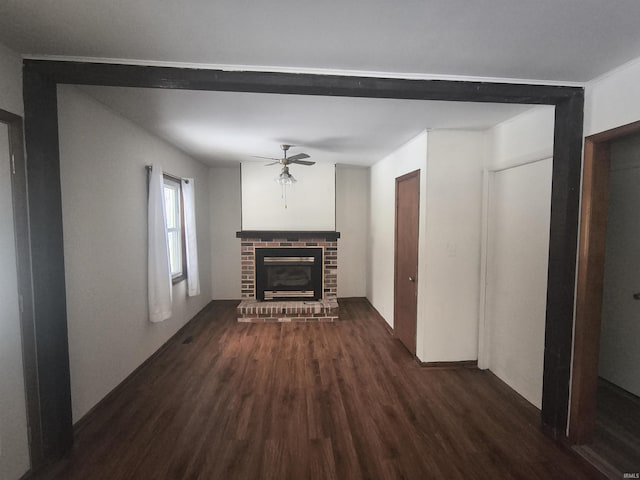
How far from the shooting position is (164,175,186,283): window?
3590mm

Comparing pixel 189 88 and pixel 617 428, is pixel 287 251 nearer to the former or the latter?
pixel 189 88

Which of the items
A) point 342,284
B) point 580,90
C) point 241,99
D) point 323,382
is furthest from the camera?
point 342,284

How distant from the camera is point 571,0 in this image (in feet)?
3.65

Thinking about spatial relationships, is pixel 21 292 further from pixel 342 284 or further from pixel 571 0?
pixel 342 284

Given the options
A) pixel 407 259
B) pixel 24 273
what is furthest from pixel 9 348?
pixel 407 259

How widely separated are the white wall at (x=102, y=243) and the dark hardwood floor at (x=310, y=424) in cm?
30

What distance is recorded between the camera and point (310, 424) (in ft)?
6.73

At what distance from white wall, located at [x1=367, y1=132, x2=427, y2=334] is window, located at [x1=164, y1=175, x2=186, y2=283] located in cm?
272

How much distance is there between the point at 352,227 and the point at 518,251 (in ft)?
9.61

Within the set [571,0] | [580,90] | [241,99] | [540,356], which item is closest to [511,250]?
[540,356]

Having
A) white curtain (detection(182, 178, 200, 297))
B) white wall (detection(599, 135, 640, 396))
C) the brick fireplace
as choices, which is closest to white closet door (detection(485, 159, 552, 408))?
white wall (detection(599, 135, 640, 396))

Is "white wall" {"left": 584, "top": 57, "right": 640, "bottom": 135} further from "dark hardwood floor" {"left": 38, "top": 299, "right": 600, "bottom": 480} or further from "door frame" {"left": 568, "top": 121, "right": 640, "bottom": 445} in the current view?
"dark hardwood floor" {"left": 38, "top": 299, "right": 600, "bottom": 480}

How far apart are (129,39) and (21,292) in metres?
1.43

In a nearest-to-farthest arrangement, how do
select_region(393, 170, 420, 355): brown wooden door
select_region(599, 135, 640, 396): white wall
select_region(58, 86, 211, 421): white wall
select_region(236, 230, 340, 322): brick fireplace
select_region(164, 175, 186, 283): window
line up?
select_region(58, 86, 211, 421): white wall, select_region(599, 135, 640, 396): white wall, select_region(393, 170, 420, 355): brown wooden door, select_region(164, 175, 186, 283): window, select_region(236, 230, 340, 322): brick fireplace
